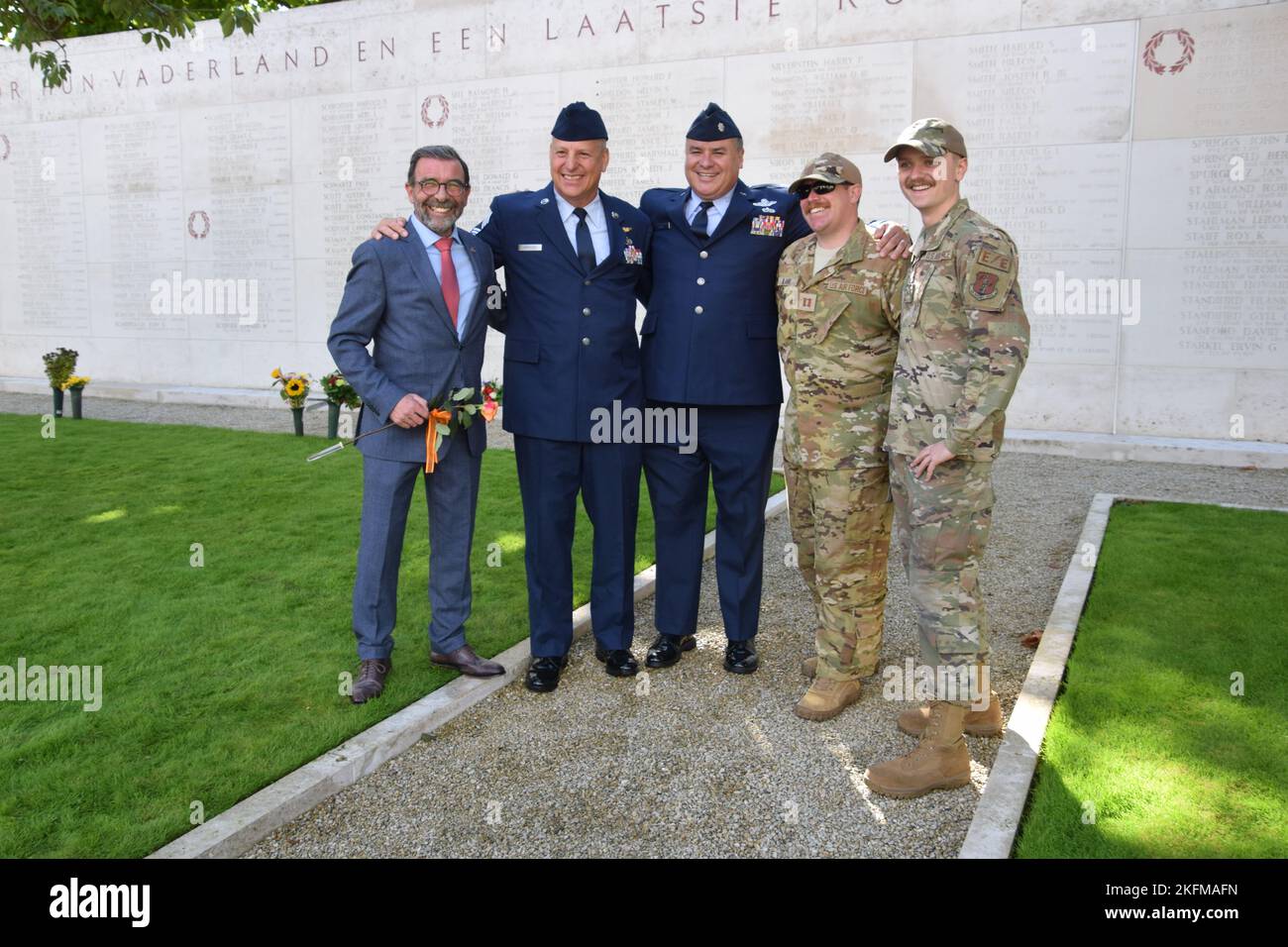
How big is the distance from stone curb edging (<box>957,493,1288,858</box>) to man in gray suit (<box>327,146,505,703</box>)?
2069 millimetres

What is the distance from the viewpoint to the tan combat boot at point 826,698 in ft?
13.3

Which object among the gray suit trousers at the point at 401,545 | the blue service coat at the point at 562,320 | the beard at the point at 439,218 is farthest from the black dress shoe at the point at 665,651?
the beard at the point at 439,218

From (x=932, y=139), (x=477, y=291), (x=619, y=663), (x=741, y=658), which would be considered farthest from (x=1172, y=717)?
(x=477, y=291)

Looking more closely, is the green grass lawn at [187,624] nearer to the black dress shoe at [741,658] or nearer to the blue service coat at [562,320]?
the black dress shoe at [741,658]

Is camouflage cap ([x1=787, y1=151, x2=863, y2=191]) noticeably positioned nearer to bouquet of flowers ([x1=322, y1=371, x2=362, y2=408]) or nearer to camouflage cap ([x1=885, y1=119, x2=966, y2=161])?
camouflage cap ([x1=885, y1=119, x2=966, y2=161])

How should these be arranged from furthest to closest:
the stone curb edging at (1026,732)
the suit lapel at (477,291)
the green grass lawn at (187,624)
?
the suit lapel at (477,291)
the green grass lawn at (187,624)
the stone curb edging at (1026,732)

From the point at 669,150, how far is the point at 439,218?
822cm

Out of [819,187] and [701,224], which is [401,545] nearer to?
[701,224]

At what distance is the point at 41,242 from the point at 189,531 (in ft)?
37.2

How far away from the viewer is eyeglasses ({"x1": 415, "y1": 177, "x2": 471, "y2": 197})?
4.05m

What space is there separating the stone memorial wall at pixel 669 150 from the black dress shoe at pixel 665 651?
708cm

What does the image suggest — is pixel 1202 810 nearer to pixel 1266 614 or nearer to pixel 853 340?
pixel 853 340

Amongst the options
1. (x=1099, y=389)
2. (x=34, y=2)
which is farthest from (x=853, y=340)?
(x=1099, y=389)

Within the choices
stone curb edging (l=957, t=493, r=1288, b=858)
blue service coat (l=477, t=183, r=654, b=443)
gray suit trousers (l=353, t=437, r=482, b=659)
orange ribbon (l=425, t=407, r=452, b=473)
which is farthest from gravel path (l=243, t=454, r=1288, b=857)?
blue service coat (l=477, t=183, r=654, b=443)
